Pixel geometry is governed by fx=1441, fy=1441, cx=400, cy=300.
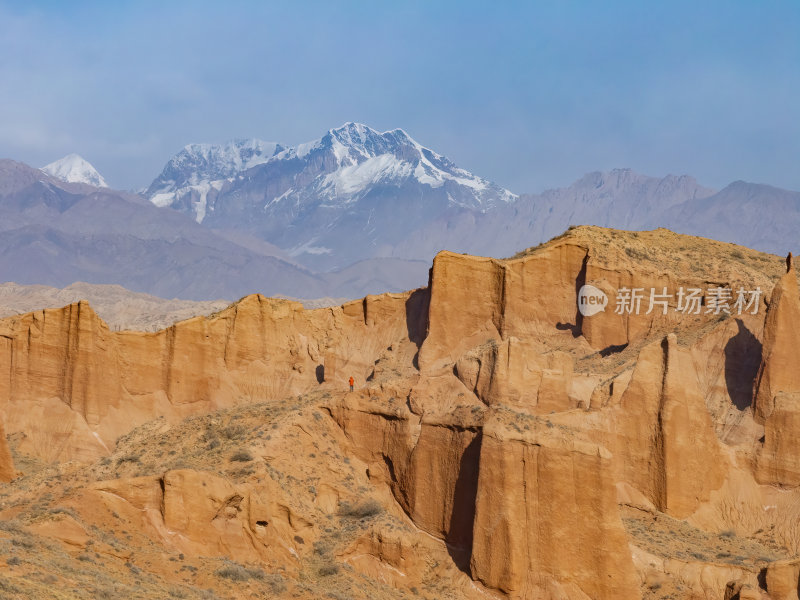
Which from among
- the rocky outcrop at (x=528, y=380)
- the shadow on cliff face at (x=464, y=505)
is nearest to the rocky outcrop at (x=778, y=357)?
the rocky outcrop at (x=528, y=380)

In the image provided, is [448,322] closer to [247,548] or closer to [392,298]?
[392,298]

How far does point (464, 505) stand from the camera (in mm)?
47625

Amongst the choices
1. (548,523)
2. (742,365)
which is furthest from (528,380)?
(548,523)

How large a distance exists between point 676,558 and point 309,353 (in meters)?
28.5

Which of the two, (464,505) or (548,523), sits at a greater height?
(464,505)

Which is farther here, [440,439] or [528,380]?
[528,380]

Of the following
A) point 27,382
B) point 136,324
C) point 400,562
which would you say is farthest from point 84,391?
point 136,324

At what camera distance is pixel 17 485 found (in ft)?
169

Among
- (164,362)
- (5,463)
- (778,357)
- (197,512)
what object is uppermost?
(778,357)

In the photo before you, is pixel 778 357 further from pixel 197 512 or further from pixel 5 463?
pixel 5 463

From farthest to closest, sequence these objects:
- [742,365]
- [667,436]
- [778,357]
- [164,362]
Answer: [164,362]
[742,365]
[778,357]
[667,436]

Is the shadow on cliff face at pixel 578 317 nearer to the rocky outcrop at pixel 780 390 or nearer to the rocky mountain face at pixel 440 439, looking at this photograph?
the rocky mountain face at pixel 440 439

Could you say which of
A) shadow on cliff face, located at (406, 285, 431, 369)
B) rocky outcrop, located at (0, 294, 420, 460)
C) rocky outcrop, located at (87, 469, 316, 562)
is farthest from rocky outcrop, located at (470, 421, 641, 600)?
rocky outcrop, located at (0, 294, 420, 460)

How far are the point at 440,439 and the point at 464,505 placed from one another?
2768 mm
